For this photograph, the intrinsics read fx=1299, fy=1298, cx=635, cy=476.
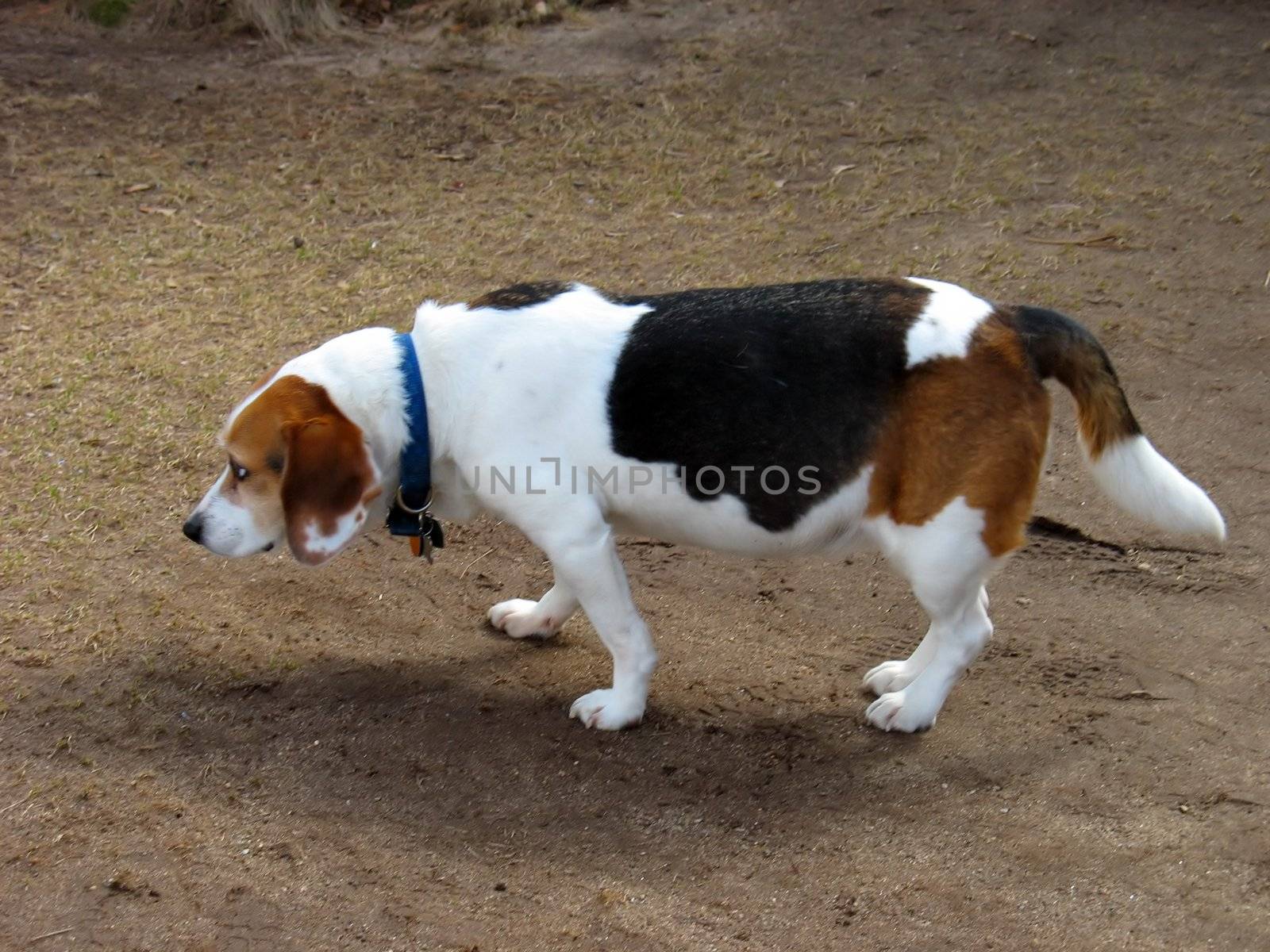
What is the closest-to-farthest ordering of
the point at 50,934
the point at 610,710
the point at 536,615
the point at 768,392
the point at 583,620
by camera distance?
the point at 50,934 → the point at 768,392 → the point at 610,710 → the point at 536,615 → the point at 583,620

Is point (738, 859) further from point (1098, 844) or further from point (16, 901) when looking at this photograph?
point (16, 901)

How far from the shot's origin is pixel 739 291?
3.44 meters

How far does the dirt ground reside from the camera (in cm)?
298

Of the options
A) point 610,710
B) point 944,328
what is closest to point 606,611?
point 610,710

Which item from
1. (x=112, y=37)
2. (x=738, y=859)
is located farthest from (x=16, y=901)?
(x=112, y=37)

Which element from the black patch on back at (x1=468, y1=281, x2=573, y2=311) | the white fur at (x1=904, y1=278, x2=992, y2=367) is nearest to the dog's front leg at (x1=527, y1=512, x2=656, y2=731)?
the black patch on back at (x1=468, y1=281, x2=573, y2=311)

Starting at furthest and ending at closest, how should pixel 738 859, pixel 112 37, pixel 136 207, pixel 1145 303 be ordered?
1. pixel 112 37
2. pixel 136 207
3. pixel 1145 303
4. pixel 738 859

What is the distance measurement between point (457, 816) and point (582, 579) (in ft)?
2.18

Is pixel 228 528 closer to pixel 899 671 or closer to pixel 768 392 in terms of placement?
pixel 768 392

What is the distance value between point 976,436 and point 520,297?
1.23 metres

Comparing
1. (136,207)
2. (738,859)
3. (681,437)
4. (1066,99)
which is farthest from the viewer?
(1066,99)

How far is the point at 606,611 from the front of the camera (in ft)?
11.2

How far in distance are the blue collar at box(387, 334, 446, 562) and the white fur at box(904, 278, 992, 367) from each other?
123cm

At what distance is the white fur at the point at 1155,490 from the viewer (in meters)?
3.31
